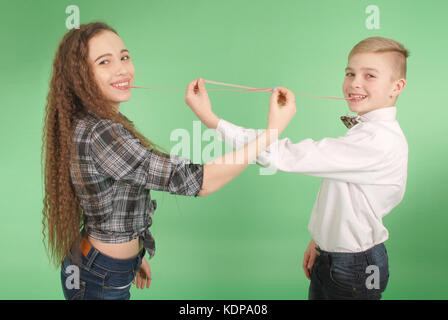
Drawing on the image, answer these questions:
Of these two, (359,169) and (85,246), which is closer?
(359,169)

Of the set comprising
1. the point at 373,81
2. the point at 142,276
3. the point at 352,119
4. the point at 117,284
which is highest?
the point at 373,81

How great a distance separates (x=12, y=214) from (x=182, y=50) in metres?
1.75

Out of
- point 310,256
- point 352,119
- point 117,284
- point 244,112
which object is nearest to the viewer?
point 117,284

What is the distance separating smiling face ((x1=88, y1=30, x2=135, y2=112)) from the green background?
1.29 meters

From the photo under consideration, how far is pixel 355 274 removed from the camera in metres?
1.45

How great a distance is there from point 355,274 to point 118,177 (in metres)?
0.92

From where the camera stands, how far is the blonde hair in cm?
147

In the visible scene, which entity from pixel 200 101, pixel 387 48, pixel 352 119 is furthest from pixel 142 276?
pixel 387 48

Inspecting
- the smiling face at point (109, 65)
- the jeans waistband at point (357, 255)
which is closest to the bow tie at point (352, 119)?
the jeans waistband at point (357, 255)

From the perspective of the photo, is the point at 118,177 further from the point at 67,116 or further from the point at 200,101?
the point at 200,101

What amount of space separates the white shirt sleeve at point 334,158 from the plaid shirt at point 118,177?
0.29 metres

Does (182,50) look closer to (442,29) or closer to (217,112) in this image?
(217,112)

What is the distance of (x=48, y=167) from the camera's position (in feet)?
4.75

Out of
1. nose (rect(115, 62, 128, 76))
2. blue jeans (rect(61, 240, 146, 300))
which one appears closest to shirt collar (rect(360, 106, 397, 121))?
nose (rect(115, 62, 128, 76))
